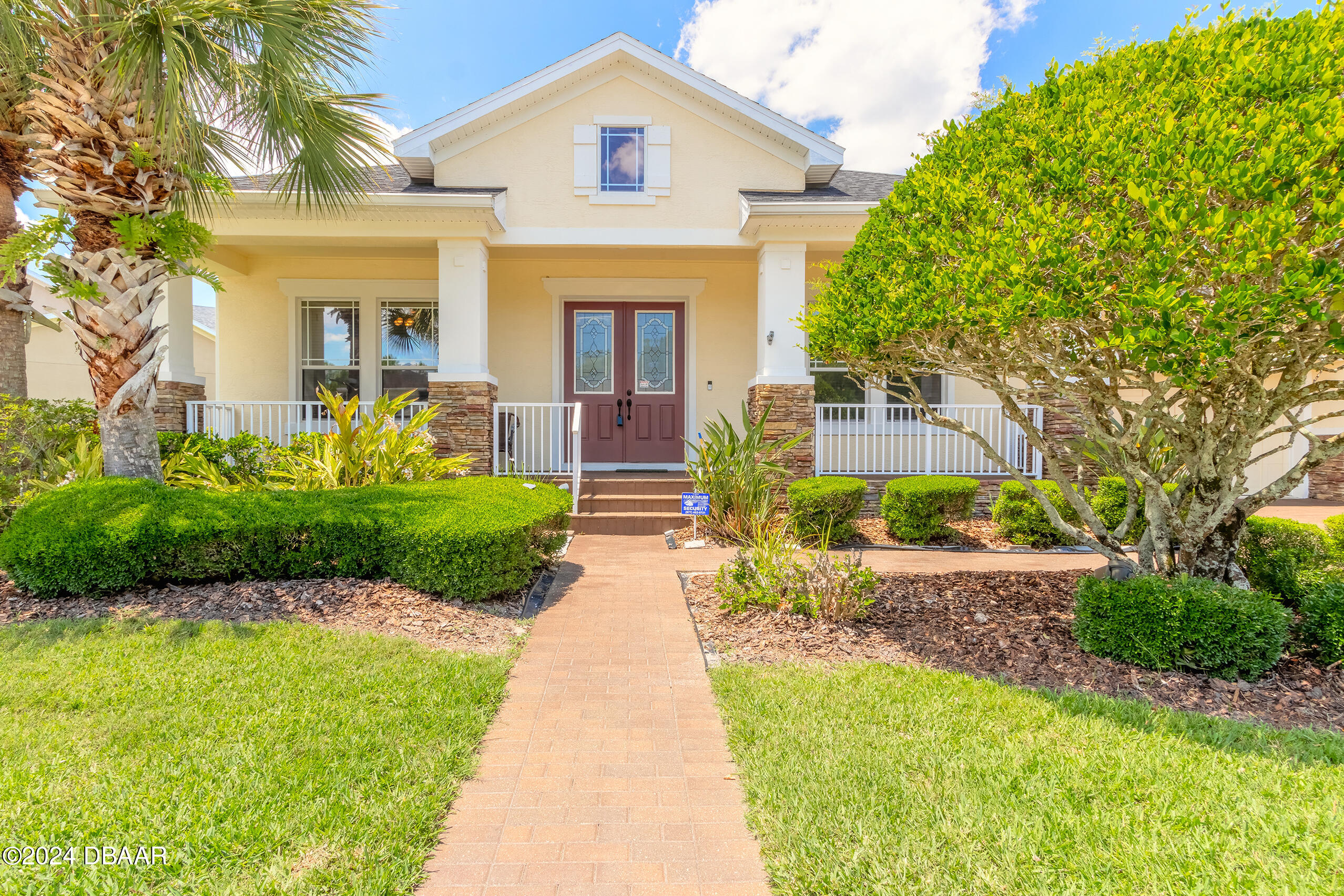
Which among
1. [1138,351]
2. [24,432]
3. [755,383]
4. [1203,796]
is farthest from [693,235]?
[1203,796]

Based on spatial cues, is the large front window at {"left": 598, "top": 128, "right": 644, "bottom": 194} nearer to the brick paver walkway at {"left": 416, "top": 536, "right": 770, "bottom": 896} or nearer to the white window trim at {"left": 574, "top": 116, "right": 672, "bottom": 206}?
the white window trim at {"left": 574, "top": 116, "right": 672, "bottom": 206}

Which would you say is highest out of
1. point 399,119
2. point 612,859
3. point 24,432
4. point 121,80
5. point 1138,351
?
point 399,119

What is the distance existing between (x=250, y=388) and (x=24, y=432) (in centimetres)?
405

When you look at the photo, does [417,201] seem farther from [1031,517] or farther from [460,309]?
[1031,517]

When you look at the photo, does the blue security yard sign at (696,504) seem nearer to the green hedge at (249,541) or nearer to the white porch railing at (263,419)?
the green hedge at (249,541)

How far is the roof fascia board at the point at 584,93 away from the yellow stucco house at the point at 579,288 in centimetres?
2

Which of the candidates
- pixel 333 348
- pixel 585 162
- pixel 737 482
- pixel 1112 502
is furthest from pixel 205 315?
pixel 1112 502

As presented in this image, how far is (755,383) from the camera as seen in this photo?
8609 millimetres

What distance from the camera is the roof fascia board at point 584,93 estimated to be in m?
9.19

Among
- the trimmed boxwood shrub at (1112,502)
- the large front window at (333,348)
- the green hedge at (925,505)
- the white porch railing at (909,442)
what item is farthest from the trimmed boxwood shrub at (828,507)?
the large front window at (333,348)

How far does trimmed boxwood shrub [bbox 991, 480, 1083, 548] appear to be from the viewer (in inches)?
278

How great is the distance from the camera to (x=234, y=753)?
8.36 ft

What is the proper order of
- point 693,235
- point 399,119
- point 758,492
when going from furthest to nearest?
1. point 693,235
2. point 758,492
3. point 399,119

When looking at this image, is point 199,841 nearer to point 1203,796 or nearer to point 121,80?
point 1203,796
